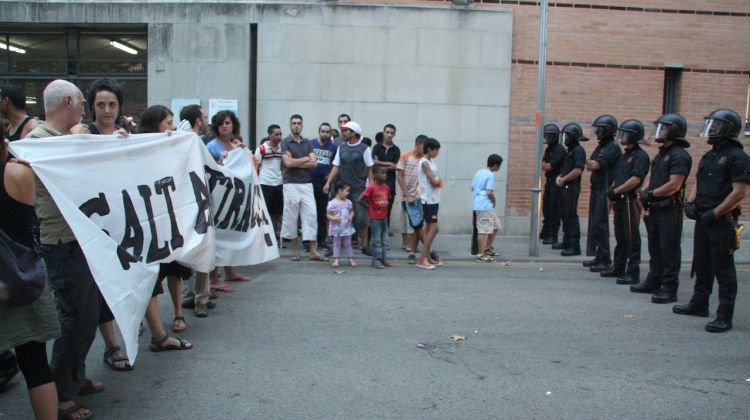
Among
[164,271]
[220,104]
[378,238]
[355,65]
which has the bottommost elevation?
[378,238]

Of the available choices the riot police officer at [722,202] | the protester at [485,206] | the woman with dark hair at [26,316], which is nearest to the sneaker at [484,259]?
the protester at [485,206]

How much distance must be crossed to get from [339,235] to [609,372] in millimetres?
4910

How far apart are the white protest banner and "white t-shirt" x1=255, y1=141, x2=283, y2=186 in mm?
3191

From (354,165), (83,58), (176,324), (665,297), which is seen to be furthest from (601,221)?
(83,58)

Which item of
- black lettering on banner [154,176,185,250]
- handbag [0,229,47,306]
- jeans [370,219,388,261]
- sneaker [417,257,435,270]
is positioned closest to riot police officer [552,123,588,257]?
sneaker [417,257,435,270]

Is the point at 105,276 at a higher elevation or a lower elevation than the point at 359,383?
higher

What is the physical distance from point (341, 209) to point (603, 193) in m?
3.75

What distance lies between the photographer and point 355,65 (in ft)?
42.5

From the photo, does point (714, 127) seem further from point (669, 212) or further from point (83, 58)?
point (83, 58)

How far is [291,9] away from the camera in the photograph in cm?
1287

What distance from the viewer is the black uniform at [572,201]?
10.9 metres

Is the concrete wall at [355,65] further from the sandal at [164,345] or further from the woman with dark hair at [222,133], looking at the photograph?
the sandal at [164,345]

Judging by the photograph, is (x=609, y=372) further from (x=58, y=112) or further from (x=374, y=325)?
(x=58, y=112)

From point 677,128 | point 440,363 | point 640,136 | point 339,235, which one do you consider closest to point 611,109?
point 640,136
